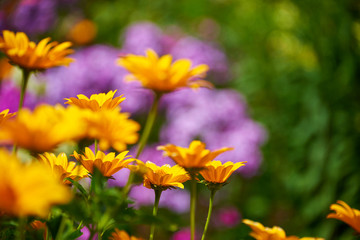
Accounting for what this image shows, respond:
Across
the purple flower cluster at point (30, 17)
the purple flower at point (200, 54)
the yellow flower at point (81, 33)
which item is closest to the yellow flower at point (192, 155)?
the purple flower cluster at point (30, 17)

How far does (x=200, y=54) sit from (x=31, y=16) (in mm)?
779

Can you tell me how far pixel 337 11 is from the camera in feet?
4.30

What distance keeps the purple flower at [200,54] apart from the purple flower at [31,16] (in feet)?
2.02

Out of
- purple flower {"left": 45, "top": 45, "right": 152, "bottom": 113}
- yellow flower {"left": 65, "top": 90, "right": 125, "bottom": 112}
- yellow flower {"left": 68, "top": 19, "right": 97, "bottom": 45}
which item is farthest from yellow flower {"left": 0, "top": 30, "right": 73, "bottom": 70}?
yellow flower {"left": 68, "top": 19, "right": 97, "bottom": 45}

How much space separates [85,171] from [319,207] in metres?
1.17

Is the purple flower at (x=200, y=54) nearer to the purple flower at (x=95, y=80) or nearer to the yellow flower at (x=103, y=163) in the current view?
the purple flower at (x=95, y=80)

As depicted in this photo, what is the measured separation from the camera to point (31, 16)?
1.43 meters

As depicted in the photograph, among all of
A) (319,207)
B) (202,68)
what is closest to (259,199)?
(319,207)

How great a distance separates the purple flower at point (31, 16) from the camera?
4.58 feet

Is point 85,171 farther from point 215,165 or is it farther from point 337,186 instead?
point 337,186

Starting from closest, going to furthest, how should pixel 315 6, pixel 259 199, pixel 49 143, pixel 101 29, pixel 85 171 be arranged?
pixel 49 143 → pixel 85 171 → pixel 315 6 → pixel 259 199 → pixel 101 29

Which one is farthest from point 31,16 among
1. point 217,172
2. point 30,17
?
point 217,172

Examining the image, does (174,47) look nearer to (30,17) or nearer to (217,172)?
(30,17)

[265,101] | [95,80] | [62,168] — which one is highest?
[62,168]
